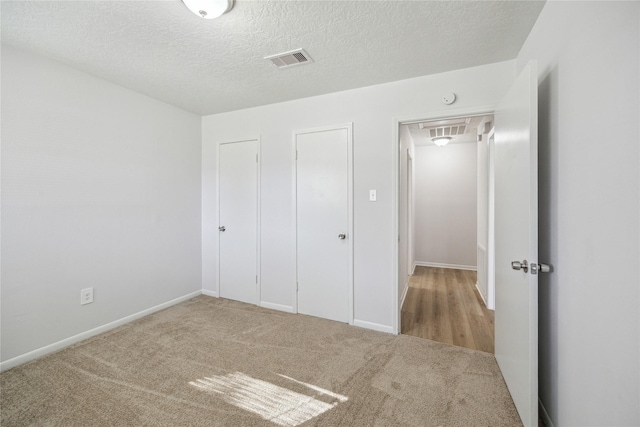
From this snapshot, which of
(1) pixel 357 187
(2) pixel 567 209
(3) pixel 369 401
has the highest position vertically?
(1) pixel 357 187

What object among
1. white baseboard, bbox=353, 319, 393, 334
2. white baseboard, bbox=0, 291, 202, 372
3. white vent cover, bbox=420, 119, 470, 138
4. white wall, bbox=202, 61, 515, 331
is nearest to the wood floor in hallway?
white baseboard, bbox=353, 319, 393, 334

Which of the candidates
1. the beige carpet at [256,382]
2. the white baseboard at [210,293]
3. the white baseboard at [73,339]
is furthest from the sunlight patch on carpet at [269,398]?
the white baseboard at [210,293]

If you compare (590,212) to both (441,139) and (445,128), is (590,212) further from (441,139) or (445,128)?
(441,139)

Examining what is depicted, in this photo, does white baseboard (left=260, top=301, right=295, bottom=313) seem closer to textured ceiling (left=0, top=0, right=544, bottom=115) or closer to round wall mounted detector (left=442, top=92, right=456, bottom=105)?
textured ceiling (left=0, top=0, right=544, bottom=115)

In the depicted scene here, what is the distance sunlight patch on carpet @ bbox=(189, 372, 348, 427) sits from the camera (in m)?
1.61

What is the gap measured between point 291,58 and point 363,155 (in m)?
1.10

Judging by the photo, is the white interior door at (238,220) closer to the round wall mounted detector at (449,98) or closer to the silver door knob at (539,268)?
the round wall mounted detector at (449,98)

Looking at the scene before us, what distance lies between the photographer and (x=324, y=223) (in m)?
2.98

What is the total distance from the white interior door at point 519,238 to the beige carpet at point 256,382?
26 cm

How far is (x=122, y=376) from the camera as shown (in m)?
1.96

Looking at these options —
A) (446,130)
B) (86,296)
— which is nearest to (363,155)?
(446,130)

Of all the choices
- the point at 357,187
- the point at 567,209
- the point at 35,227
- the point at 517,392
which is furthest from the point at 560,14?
the point at 35,227

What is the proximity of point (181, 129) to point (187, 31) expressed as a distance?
6.01 feet

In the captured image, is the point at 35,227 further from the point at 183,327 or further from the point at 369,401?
the point at 369,401
